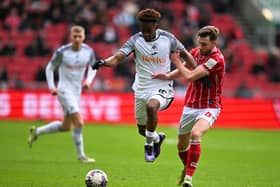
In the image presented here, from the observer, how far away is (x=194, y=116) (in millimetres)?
11797

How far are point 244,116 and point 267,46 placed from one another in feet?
31.9

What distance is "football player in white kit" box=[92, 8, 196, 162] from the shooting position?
1221 centimetres

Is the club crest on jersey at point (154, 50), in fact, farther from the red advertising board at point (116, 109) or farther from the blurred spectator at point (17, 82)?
the blurred spectator at point (17, 82)

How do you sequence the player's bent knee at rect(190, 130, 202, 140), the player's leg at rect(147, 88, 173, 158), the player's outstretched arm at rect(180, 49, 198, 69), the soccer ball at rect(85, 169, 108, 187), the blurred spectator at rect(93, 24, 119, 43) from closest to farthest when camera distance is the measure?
the soccer ball at rect(85, 169, 108, 187)
the player's bent knee at rect(190, 130, 202, 140)
the player's outstretched arm at rect(180, 49, 198, 69)
the player's leg at rect(147, 88, 173, 158)
the blurred spectator at rect(93, 24, 119, 43)

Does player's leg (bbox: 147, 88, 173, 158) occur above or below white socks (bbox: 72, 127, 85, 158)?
above

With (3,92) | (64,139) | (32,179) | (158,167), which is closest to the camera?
(32,179)

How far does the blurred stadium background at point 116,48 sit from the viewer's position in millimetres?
27094

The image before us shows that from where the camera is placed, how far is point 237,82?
30531 millimetres

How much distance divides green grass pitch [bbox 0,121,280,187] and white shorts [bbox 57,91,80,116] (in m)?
1.05

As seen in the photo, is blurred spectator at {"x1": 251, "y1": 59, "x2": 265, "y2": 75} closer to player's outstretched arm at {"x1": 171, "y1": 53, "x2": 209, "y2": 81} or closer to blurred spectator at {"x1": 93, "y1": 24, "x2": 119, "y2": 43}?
blurred spectator at {"x1": 93, "y1": 24, "x2": 119, "y2": 43}

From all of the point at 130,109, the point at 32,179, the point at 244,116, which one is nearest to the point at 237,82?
the point at 244,116

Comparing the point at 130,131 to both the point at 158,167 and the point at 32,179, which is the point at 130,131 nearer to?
the point at 158,167


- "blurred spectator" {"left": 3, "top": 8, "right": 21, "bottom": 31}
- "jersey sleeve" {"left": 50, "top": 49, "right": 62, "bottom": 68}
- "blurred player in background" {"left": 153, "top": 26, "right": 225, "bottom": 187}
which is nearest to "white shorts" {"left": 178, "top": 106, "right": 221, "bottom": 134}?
"blurred player in background" {"left": 153, "top": 26, "right": 225, "bottom": 187}

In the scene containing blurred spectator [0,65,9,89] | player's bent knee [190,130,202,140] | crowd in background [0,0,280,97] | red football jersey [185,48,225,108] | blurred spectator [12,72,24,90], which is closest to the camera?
player's bent knee [190,130,202,140]
